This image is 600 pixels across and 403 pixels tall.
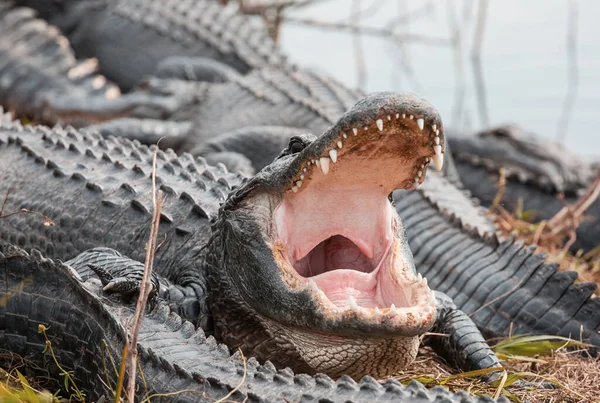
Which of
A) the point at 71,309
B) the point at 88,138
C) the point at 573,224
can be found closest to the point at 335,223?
the point at 71,309

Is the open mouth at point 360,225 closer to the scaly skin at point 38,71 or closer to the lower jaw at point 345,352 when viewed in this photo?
the lower jaw at point 345,352

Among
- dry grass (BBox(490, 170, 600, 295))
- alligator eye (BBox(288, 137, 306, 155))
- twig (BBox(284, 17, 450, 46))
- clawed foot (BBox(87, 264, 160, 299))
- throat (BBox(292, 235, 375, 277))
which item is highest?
alligator eye (BBox(288, 137, 306, 155))

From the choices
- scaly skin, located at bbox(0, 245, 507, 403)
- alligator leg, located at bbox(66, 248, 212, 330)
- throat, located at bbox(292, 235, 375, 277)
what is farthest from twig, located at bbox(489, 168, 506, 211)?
scaly skin, located at bbox(0, 245, 507, 403)

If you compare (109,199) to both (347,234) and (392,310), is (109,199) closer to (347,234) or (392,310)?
(347,234)

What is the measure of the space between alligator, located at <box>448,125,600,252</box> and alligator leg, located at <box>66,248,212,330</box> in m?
3.09

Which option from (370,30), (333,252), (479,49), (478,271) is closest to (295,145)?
(333,252)

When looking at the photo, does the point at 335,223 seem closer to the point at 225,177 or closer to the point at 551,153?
the point at 225,177

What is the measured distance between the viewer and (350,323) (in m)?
2.21

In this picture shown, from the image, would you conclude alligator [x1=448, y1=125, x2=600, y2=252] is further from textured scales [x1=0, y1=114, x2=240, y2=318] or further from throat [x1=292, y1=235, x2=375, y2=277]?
throat [x1=292, y1=235, x2=375, y2=277]

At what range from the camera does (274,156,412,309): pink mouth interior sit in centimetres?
245

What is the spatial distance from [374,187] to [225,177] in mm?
1132

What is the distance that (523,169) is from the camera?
5.59 metres

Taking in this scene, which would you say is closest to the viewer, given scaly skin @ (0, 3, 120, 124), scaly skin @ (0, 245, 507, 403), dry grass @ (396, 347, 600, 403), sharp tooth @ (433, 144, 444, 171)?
scaly skin @ (0, 245, 507, 403)

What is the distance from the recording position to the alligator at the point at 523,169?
212 inches
